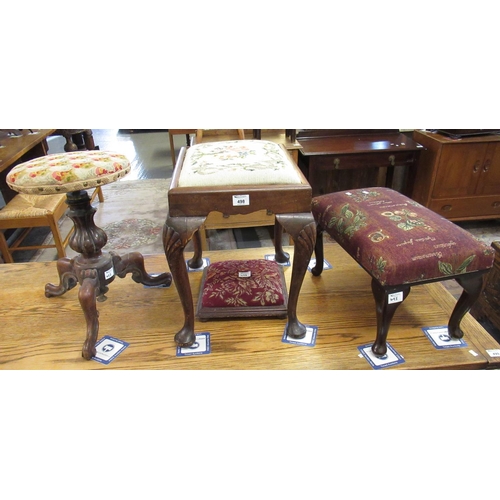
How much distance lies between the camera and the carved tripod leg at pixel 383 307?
1.22m

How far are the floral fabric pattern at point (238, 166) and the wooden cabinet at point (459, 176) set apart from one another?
1750 mm

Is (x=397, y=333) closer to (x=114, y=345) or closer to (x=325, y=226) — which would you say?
(x=325, y=226)

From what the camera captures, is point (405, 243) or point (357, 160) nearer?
point (405, 243)

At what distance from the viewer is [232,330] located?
1.50 metres

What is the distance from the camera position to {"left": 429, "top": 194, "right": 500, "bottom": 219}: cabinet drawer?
2.92 metres

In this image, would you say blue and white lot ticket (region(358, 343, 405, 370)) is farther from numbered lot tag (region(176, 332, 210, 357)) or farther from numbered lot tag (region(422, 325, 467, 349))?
numbered lot tag (region(176, 332, 210, 357))

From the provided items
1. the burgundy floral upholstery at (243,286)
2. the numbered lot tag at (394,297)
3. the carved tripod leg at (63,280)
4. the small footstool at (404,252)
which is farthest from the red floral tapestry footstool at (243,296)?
the carved tripod leg at (63,280)

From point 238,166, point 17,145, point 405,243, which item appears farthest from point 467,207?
point 17,145

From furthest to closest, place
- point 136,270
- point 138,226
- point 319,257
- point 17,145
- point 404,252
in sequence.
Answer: point 138,226, point 17,145, point 319,257, point 136,270, point 404,252

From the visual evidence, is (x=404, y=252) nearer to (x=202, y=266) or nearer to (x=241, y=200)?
(x=241, y=200)

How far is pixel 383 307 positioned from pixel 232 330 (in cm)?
57

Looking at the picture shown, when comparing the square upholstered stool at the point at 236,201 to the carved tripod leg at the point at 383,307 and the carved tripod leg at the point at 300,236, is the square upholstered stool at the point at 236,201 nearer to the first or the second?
the carved tripod leg at the point at 300,236

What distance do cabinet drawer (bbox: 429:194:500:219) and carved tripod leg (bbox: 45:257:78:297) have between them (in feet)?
8.17

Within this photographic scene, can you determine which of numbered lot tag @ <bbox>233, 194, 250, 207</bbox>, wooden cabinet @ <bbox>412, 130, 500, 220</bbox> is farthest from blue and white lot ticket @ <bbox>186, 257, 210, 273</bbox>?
wooden cabinet @ <bbox>412, 130, 500, 220</bbox>
